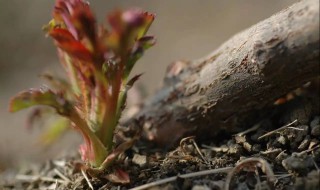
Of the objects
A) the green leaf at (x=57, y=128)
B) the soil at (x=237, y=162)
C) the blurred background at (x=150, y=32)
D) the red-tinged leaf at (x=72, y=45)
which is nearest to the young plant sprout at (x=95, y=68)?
the red-tinged leaf at (x=72, y=45)

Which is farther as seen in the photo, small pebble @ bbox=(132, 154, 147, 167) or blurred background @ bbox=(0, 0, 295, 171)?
blurred background @ bbox=(0, 0, 295, 171)

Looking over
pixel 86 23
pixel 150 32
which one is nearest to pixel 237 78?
pixel 86 23

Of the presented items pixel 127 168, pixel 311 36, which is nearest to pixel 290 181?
pixel 311 36

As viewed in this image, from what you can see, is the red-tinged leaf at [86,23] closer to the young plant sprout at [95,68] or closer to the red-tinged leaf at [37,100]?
the young plant sprout at [95,68]

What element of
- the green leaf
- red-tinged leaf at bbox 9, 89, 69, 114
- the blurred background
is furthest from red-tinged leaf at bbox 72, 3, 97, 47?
the blurred background

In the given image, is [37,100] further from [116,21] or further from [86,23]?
[116,21]

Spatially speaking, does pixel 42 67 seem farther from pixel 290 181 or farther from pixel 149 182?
pixel 290 181

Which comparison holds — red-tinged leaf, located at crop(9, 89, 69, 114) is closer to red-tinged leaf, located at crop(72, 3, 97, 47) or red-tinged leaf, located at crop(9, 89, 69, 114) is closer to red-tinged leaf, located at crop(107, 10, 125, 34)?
red-tinged leaf, located at crop(72, 3, 97, 47)

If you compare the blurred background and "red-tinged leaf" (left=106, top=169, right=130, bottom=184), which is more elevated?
the blurred background
